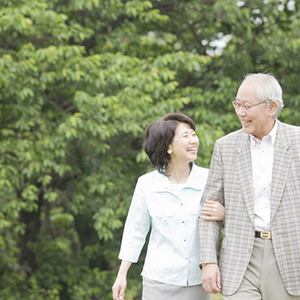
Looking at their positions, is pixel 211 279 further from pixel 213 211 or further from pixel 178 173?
pixel 178 173

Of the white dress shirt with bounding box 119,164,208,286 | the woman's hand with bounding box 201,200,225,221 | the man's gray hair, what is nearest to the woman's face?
the white dress shirt with bounding box 119,164,208,286

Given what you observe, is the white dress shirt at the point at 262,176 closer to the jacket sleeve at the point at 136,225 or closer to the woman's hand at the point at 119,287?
the jacket sleeve at the point at 136,225

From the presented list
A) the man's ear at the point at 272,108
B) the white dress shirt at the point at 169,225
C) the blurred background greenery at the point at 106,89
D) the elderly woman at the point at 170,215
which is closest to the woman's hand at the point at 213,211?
the elderly woman at the point at 170,215

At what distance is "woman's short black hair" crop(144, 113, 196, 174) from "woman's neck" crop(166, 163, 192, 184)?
47 mm

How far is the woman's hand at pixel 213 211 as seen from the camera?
3.24m

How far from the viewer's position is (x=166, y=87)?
23.5ft

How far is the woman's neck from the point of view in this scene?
354cm

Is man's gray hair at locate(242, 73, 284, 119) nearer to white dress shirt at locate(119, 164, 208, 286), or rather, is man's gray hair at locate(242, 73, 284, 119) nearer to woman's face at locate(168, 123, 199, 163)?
woman's face at locate(168, 123, 199, 163)

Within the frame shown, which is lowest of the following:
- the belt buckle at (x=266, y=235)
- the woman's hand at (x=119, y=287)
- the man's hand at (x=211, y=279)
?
the woman's hand at (x=119, y=287)

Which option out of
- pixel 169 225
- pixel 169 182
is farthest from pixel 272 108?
pixel 169 225

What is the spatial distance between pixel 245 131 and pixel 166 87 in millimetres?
4022

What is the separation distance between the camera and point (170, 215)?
11.2ft

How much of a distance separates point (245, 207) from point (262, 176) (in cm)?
18

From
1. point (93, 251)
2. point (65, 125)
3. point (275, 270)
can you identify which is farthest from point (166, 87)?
point (275, 270)
